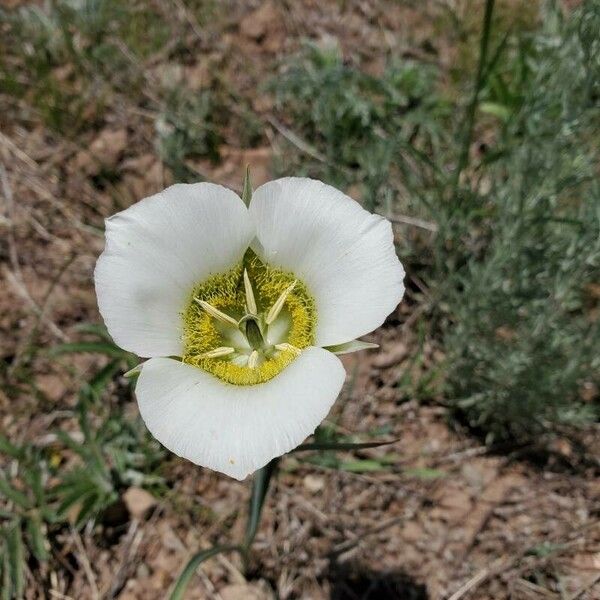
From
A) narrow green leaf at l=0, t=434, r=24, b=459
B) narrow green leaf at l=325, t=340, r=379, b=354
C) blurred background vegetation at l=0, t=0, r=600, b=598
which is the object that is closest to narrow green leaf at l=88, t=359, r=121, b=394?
blurred background vegetation at l=0, t=0, r=600, b=598

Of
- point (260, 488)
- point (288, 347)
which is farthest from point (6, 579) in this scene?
point (288, 347)

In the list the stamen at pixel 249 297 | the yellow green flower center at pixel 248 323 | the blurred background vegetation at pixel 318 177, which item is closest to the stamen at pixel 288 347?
the yellow green flower center at pixel 248 323

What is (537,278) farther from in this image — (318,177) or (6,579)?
(6,579)

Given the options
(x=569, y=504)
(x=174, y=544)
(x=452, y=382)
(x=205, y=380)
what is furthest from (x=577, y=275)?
(x=174, y=544)

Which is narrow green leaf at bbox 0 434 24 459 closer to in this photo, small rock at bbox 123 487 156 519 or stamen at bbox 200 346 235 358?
small rock at bbox 123 487 156 519

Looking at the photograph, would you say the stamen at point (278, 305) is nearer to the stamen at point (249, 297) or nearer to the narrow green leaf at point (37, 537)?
the stamen at point (249, 297)
